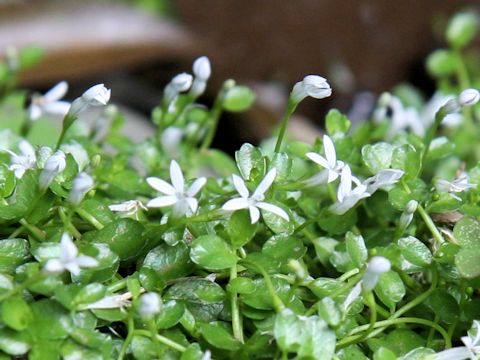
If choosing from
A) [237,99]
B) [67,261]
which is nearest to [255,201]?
[67,261]

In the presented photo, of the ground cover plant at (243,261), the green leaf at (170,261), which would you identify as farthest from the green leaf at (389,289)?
the green leaf at (170,261)

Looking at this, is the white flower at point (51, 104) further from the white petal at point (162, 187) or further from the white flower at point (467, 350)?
the white flower at point (467, 350)

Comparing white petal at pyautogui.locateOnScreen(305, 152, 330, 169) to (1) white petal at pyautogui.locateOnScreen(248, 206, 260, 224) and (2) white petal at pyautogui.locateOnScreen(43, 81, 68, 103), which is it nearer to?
(1) white petal at pyautogui.locateOnScreen(248, 206, 260, 224)

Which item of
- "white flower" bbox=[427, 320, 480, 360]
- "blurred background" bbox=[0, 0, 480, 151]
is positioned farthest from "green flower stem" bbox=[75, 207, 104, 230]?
"blurred background" bbox=[0, 0, 480, 151]

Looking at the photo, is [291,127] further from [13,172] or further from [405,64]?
[13,172]

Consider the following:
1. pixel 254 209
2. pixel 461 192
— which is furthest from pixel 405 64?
pixel 254 209

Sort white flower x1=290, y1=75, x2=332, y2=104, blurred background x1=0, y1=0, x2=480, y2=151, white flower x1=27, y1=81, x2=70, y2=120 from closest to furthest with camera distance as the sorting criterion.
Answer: white flower x1=290, y1=75, x2=332, y2=104 < white flower x1=27, y1=81, x2=70, y2=120 < blurred background x1=0, y1=0, x2=480, y2=151

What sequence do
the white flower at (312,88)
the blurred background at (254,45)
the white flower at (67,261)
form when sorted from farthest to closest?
the blurred background at (254,45), the white flower at (312,88), the white flower at (67,261)
